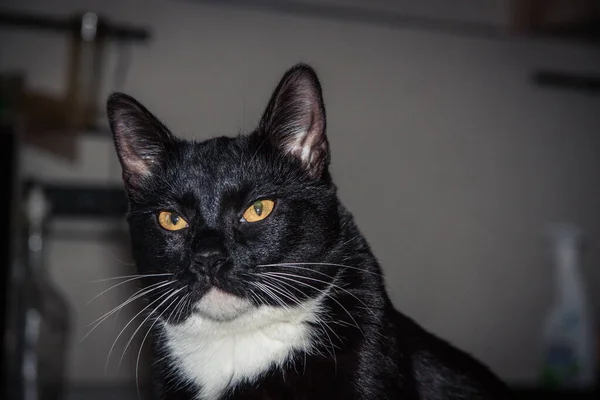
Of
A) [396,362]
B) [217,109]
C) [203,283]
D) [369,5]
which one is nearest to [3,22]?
[217,109]

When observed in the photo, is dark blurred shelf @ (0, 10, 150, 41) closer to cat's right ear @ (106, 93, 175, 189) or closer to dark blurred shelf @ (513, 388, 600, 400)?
cat's right ear @ (106, 93, 175, 189)

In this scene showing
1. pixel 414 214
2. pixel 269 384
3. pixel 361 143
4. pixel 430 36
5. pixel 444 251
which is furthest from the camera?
pixel 430 36

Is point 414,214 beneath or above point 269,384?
above

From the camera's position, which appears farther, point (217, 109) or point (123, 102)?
point (217, 109)

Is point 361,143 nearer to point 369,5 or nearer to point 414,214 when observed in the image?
point 414,214

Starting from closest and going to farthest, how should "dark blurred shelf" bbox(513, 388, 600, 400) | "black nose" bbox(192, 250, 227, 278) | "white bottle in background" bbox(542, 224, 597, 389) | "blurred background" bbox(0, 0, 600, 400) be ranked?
"black nose" bbox(192, 250, 227, 278), "dark blurred shelf" bbox(513, 388, 600, 400), "blurred background" bbox(0, 0, 600, 400), "white bottle in background" bbox(542, 224, 597, 389)

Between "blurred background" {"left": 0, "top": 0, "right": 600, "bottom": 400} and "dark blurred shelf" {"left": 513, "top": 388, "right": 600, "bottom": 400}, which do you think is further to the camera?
"blurred background" {"left": 0, "top": 0, "right": 600, "bottom": 400}

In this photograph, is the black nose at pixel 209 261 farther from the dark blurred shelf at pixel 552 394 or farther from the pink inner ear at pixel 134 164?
the dark blurred shelf at pixel 552 394

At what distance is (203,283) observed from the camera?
2.54ft

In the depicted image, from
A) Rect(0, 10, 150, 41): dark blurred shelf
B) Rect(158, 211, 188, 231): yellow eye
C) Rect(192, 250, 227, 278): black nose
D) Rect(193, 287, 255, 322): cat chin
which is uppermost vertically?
Rect(0, 10, 150, 41): dark blurred shelf

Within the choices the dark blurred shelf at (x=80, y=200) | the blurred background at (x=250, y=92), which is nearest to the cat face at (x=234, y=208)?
the blurred background at (x=250, y=92)

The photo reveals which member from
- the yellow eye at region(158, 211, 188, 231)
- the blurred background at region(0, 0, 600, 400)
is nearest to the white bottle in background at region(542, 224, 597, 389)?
the blurred background at region(0, 0, 600, 400)

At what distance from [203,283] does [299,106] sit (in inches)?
9.0

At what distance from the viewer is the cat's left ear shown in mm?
766
